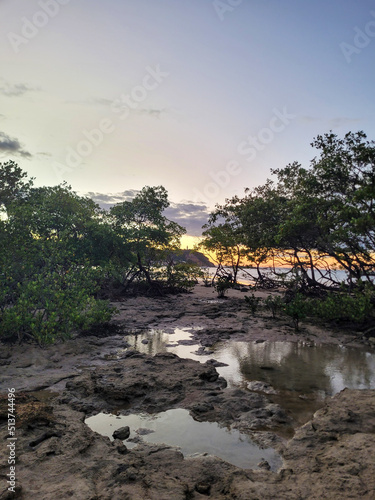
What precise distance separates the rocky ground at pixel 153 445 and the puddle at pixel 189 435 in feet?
0.69

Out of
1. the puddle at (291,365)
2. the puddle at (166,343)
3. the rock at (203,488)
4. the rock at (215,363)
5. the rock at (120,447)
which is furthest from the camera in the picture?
the puddle at (166,343)

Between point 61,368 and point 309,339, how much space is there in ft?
29.8

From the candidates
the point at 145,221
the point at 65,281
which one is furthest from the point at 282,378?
the point at 145,221

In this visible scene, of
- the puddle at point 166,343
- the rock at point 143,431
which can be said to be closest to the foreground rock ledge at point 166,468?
the rock at point 143,431

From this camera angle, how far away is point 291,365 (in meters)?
9.20

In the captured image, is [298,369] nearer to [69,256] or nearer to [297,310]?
[297,310]

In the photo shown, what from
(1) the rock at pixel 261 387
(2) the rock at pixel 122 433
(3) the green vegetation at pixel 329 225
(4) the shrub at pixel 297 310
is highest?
(3) the green vegetation at pixel 329 225

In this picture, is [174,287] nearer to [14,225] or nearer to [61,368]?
[14,225]

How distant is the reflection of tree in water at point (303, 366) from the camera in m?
7.74

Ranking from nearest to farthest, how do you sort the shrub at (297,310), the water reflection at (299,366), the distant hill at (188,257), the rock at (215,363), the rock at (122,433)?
1. the rock at (122,433)
2. the water reflection at (299,366)
3. the rock at (215,363)
4. the shrub at (297,310)
5. the distant hill at (188,257)

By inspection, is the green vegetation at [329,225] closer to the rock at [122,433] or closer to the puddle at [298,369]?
the puddle at [298,369]

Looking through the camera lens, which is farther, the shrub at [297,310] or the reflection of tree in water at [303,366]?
the shrub at [297,310]

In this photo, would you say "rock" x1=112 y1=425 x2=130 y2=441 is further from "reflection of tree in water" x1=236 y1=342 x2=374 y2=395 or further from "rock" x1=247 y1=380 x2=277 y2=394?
"reflection of tree in water" x1=236 y1=342 x2=374 y2=395

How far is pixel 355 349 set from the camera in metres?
11.1
